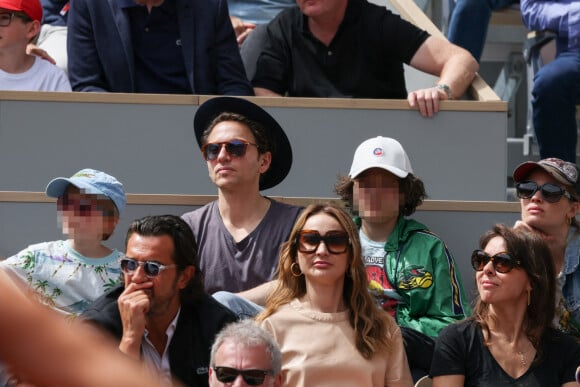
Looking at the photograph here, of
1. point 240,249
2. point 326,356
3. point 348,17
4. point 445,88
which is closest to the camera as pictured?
point 326,356

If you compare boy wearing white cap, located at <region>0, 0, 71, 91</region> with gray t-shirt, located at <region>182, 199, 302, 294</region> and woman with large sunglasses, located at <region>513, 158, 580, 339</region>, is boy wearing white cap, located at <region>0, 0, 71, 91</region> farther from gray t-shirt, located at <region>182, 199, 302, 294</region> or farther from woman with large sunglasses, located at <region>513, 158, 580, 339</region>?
woman with large sunglasses, located at <region>513, 158, 580, 339</region>

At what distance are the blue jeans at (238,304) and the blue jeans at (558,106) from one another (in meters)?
2.61

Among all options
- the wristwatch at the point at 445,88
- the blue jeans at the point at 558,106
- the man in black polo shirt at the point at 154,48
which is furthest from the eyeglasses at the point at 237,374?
the blue jeans at the point at 558,106

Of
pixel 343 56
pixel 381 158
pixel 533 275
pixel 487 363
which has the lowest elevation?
pixel 487 363

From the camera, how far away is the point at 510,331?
3.82 meters

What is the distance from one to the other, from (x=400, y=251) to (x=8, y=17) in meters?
2.52

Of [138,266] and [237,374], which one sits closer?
[237,374]

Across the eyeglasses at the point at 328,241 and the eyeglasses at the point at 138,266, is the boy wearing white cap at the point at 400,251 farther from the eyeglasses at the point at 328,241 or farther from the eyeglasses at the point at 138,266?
the eyeglasses at the point at 138,266

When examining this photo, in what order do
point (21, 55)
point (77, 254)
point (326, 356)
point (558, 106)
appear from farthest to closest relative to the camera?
point (558, 106) < point (21, 55) < point (77, 254) < point (326, 356)

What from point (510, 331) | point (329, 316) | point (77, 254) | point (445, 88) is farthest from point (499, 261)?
point (445, 88)

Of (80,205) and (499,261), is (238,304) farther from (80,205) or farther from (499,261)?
(499,261)

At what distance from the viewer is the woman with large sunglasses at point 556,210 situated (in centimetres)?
424

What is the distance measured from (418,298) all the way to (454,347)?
0.34m

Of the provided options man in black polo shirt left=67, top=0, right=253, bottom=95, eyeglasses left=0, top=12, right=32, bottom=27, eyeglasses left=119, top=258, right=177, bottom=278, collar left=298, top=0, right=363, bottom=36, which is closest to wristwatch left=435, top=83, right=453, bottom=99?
collar left=298, top=0, right=363, bottom=36
